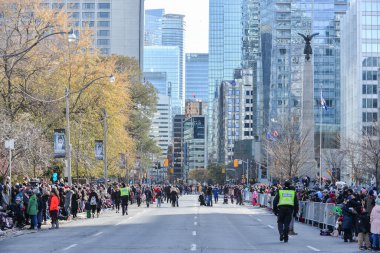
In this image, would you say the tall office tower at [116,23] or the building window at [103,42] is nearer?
the tall office tower at [116,23]

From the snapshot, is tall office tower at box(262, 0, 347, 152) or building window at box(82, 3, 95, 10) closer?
tall office tower at box(262, 0, 347, 152)

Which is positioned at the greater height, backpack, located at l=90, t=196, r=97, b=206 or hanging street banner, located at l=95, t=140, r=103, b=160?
hanging street banner, located at l=95, t=140, r=103, b=160

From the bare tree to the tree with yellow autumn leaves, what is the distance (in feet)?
87.2

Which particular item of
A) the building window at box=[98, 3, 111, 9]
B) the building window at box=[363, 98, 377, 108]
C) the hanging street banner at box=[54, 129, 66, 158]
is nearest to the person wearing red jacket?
Answer: the hanging street banner at box=[54, 129, 66, 158]

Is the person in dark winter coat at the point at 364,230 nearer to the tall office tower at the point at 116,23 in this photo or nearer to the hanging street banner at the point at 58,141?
the hanging street banner at the point at 58,141

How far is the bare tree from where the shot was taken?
77.6 meters

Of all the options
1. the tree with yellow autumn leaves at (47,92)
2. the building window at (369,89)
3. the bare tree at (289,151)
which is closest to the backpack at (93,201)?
the tree with yellow autumn leaves at (47,92)

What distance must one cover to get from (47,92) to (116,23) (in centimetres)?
9385

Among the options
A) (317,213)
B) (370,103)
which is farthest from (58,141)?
(370,103)

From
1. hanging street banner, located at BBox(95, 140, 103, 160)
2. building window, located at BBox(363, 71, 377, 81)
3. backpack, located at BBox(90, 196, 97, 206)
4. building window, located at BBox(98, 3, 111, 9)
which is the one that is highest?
building window, located at BBox(98, 3, 111, 9)

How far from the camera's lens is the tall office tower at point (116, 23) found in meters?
138

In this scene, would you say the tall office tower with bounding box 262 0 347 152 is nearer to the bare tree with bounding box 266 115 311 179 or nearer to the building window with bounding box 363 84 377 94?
the building window with bounding box 363 84 377 94

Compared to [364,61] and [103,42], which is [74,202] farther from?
[103,42]

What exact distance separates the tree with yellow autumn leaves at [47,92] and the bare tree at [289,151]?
1047 inches
